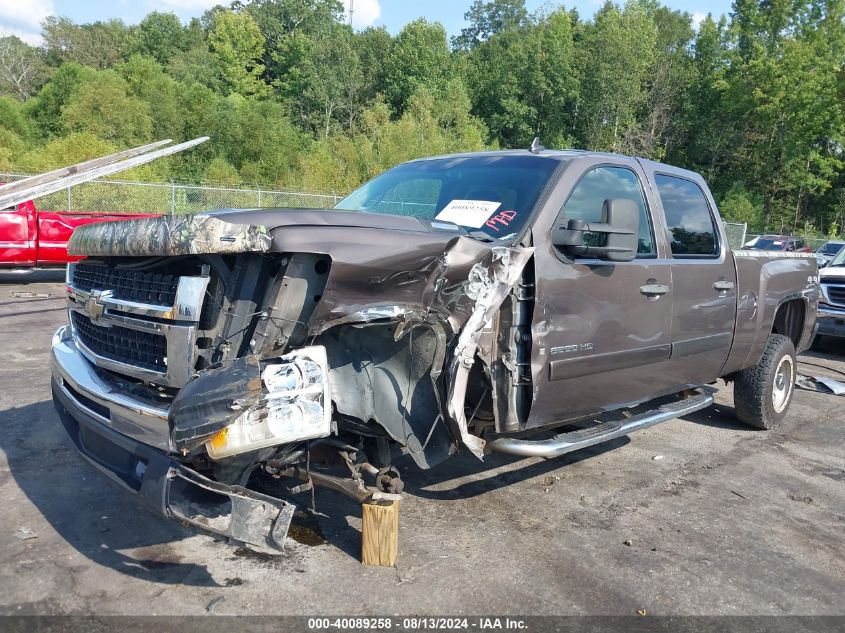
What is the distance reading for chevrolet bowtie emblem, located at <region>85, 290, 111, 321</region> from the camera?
327 cm

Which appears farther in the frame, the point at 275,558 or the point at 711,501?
the point at 711,501

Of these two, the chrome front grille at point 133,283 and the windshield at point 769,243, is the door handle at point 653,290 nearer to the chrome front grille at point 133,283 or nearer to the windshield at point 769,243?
the chrome front grille at point 133,283

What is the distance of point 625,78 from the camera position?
52.8 metres

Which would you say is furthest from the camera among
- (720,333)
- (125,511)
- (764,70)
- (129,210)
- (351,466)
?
(764,70)

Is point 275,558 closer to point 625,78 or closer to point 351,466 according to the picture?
point 351,466

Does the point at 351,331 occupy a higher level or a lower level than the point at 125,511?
higher

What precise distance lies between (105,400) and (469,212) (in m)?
2.09

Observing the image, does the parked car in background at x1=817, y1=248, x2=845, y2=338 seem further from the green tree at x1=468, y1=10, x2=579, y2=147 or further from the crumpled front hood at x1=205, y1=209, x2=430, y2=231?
the green tree at x1=468, y1=10, x2=579, y2=147

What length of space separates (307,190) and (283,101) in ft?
94.8

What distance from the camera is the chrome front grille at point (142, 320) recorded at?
2809 millimetres

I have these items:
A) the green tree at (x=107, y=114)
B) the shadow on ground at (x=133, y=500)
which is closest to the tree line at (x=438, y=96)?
the green tree at (x=107, y=114)

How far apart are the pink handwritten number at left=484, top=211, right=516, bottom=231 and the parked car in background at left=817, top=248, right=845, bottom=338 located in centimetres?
773

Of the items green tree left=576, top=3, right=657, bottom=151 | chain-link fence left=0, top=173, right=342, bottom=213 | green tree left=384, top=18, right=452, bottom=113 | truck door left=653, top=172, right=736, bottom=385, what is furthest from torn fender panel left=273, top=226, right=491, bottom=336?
green tree left=384, top=18, right=452, bottom=113

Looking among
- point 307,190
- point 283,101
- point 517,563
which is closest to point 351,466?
point 517,563
